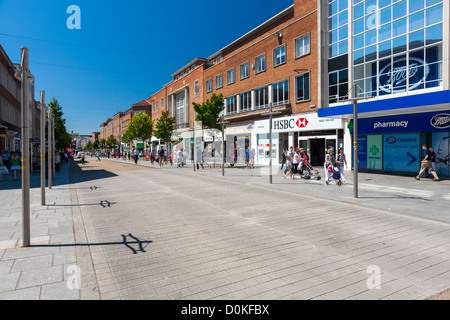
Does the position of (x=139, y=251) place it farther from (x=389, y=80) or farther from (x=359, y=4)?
(x=359, y=4)

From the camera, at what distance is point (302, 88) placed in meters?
24.4

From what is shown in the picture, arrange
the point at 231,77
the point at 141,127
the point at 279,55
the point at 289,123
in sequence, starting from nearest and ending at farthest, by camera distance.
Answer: the point at 289,123 → the point at 279,55 → the point at 231,77 → the point at 141,127

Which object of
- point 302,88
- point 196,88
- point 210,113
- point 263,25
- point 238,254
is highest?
point 263,25

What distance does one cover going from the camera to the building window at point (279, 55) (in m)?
26.5

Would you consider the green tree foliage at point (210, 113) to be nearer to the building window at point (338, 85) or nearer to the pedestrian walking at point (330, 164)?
the building window at point (338, 85)

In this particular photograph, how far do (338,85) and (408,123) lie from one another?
611 cm

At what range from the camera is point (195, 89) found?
143 ft

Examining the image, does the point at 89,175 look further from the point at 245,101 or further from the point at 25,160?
A: the point at 245,101

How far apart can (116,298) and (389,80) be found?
1922cm

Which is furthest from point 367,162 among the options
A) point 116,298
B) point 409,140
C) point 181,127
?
point 181,127

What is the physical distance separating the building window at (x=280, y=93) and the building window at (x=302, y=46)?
8.33ft

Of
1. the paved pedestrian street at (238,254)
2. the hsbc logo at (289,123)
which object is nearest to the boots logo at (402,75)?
the hsbc logo at (289,123)

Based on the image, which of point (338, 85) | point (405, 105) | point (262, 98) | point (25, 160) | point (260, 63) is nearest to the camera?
point (25, 160)

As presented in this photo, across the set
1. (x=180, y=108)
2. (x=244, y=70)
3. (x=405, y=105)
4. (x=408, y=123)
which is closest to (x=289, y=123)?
(x=408, y=123)
